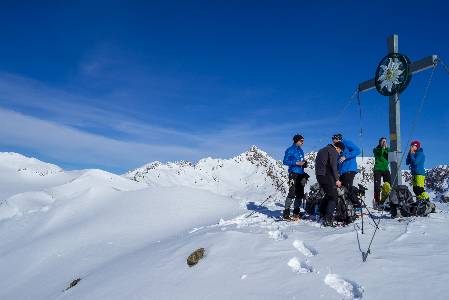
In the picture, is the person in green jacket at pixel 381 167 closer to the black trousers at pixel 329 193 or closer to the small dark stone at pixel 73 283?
the black trousers at pixel 329 193

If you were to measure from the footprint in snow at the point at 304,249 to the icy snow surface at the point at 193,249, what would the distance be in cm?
2

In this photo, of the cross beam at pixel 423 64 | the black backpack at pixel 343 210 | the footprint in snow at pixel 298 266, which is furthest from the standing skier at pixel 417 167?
the footprint in snow at pixel 298 266

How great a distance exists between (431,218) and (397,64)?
4875mm

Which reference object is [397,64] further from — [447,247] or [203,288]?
[203,288]

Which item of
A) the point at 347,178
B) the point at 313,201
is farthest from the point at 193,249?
the point at 347,178

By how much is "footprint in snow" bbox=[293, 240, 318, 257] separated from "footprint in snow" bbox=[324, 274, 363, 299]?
1.11 m

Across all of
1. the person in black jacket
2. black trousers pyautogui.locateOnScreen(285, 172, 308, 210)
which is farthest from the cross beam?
black trousers pyautogui.locateOnScreen(285, 172, 308, 210)

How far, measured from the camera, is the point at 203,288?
6066mm

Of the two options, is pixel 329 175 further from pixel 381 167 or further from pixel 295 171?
pixel 381 167

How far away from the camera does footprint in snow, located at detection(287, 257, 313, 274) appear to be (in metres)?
5.84

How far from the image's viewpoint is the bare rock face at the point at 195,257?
283 inches

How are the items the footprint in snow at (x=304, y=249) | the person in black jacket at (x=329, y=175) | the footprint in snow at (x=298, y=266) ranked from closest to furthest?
the footprint in snow at (x=298, y=266), the footprint in snow at (x=304, y=249), the person in black jacket at (x=329, y=175)

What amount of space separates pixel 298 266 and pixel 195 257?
2031 mm

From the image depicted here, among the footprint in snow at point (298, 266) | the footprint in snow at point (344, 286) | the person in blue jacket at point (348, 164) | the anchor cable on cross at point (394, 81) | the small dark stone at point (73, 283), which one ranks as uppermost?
the anchor cable on cross at point (394, 81)
